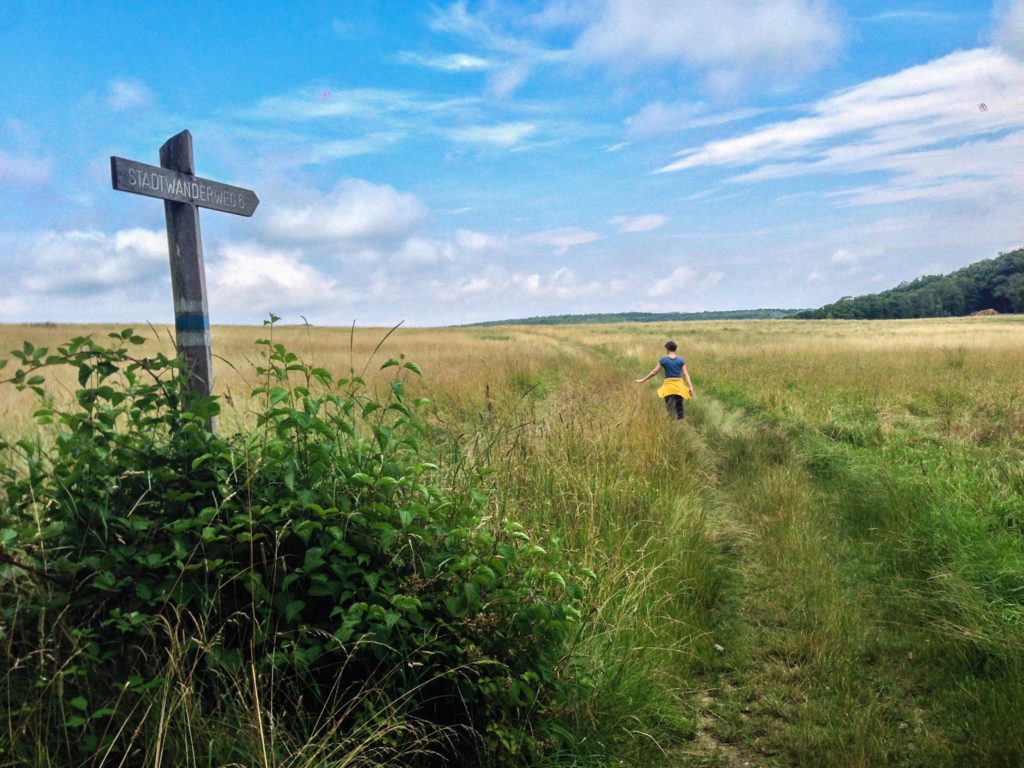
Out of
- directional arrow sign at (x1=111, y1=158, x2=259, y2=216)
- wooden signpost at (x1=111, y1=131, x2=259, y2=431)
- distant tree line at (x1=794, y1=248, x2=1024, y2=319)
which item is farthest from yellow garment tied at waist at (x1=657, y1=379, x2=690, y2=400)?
distant tree line at (x1=794, y1=248, x2=1024, y2=319)

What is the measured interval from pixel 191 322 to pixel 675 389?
859 cm

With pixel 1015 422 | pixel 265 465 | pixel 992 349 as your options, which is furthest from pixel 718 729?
pixel 992 349

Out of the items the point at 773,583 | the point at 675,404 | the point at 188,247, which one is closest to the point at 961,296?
the point at 675,404

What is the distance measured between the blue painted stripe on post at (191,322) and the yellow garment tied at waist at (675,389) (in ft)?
27.4

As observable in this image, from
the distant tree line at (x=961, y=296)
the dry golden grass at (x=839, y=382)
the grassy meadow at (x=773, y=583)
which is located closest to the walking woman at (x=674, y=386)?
the grassy meadow at (x=773, y=583)

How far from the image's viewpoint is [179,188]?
12.9 ft

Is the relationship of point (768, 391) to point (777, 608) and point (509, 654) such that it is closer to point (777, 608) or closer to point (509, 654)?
point (777, 608)

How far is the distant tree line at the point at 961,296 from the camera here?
92.4 m

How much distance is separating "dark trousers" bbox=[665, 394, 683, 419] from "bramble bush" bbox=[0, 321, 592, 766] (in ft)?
29.0

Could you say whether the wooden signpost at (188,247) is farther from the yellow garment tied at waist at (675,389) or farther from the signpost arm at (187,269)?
the yellow garment tied at waist at (675,389)

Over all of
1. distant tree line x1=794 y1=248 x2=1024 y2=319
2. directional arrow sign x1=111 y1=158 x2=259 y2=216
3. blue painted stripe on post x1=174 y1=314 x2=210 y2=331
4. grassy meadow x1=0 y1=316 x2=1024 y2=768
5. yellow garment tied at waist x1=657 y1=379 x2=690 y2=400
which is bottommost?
grassy meadow x1=0 y1=316 x2=1024 y2=768

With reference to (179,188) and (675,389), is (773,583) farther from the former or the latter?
(675,389)

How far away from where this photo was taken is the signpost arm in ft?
13.1

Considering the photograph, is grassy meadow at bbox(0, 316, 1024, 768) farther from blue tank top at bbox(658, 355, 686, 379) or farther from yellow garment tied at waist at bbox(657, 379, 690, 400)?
blue tank top at bbox(658, 355, 686, 379)
